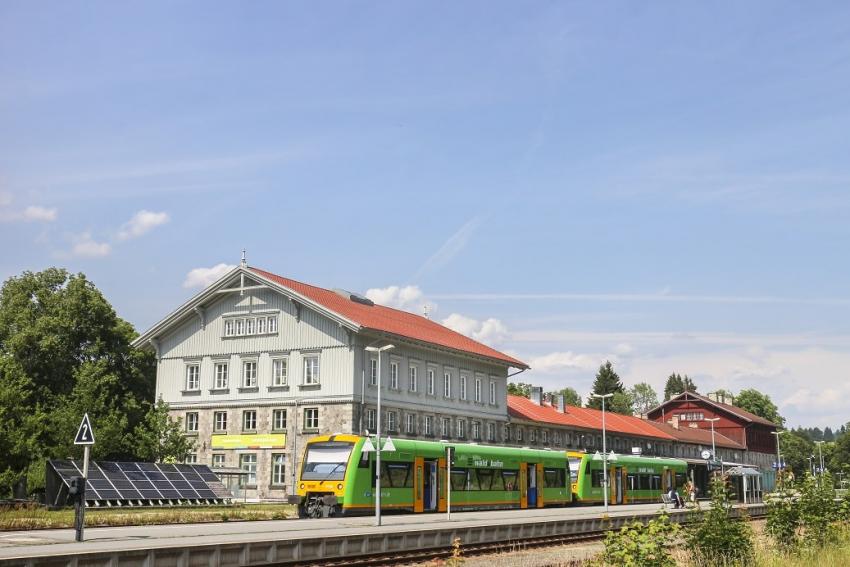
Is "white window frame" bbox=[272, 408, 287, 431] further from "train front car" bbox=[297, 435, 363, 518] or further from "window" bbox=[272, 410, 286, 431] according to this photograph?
"train front car" bbox=[297, 435, 363, 518]

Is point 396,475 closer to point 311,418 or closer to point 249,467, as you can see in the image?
point 311,418

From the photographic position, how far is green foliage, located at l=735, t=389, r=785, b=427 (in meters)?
149

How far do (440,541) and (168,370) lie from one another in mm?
39863

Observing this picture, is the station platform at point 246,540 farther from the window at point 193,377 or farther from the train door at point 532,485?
the window at point 193,377

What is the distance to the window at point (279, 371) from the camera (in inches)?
2281

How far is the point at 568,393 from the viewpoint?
15350 cm

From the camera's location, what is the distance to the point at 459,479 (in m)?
42.3

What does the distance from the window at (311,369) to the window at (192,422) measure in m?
8.08

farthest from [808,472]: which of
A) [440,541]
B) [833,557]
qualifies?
[440,541]

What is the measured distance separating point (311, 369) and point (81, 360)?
789 inches

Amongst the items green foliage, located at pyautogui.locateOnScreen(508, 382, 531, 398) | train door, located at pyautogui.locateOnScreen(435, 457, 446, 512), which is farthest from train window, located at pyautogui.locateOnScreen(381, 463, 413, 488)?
green foliage, located at pyautogui.locateOnScreen(508, 382, 531, 398)

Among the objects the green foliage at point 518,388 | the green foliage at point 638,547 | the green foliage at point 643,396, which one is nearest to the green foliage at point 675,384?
the green foliage at point 643,396

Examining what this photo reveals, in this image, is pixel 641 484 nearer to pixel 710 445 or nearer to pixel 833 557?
pixel 833 557

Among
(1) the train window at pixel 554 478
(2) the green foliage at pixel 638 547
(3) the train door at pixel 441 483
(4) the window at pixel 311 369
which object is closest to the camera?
(2) the green foliage at pixel 638 547
